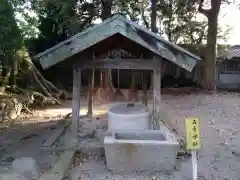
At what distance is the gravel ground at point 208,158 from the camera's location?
18.4 ft

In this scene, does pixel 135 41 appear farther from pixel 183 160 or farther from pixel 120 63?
pixel 183 160

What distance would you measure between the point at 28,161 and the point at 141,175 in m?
2.18

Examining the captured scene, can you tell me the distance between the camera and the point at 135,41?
6.32 meters

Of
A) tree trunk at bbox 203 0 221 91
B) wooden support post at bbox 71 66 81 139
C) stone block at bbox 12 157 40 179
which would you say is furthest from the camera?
tree trunk at bbox 203 0 221 91

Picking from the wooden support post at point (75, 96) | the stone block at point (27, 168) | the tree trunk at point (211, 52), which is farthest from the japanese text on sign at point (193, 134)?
the tree trunk at point (211, 52)

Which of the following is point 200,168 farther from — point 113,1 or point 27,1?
point 113,1

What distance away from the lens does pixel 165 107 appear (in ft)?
48.9

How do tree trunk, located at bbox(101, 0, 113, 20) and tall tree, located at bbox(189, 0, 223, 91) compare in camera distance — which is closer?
tree trunk, located at bbox(101, 0, 113, 20)

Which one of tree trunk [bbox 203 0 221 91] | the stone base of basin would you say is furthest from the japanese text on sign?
tree trunk [bbox 203 0 221 91]

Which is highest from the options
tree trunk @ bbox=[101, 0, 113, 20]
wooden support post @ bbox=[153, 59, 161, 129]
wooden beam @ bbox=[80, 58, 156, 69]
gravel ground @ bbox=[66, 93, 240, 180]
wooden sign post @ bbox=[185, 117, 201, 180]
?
tree trunk @ bbox=[101, 0, 113, 20]

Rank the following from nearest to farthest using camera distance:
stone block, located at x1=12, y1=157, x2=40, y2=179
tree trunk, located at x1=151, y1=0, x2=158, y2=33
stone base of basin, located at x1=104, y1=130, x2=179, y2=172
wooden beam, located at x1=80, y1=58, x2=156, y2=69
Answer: stone block, located at x1=12, y1=157, x2=40, y2=179, stone base of basin, located at x1=104, y1=130, x2=179, y2=172, wooden beam, located at x1=80, y1=58, x2=156, y2=69, tree trunk, located at x1=151, y1=0, x2=158, y2=33

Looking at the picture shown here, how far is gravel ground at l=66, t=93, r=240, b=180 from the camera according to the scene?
18.4ft

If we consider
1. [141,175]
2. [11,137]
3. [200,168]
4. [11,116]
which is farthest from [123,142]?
[11,116]

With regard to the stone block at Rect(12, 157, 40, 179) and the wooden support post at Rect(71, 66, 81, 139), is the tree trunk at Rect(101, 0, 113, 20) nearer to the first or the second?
the wooden support post at Rect(71, 66, 81, 139)
